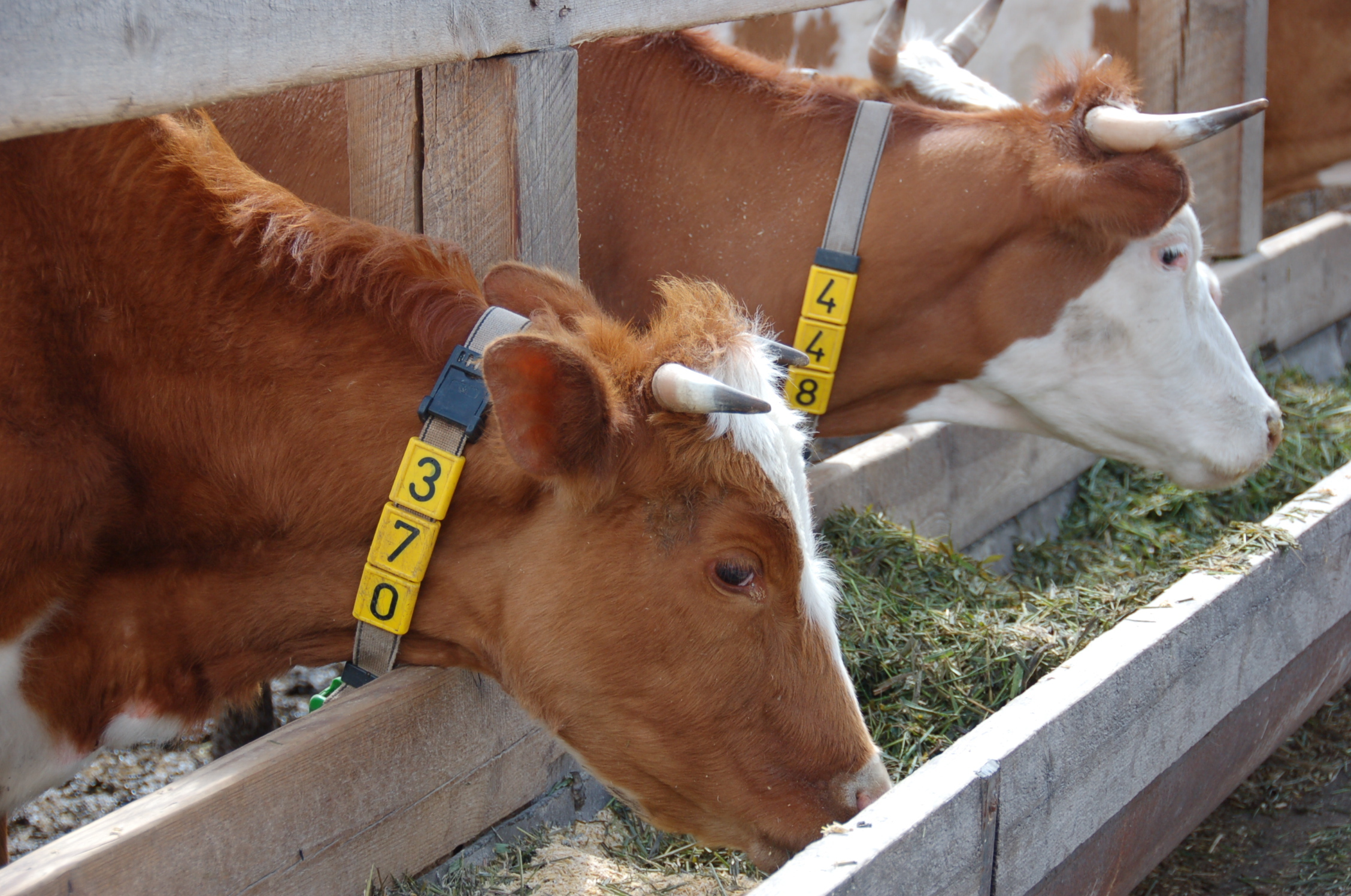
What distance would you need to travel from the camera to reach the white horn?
3863 mm

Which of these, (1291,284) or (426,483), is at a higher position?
(426,483)

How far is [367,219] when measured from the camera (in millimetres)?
2682

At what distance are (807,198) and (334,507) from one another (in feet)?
6.40

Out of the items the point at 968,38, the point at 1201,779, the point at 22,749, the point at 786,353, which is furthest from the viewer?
the point at 968,38

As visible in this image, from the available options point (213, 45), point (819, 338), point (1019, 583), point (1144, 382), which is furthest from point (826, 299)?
point (213, 45)

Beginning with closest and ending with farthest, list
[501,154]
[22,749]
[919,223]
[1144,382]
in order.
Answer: [22,749]
[501,154]
[919,223]
[1144,382]

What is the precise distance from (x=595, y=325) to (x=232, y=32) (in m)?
0.75

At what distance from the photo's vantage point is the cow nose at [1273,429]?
13.1ft

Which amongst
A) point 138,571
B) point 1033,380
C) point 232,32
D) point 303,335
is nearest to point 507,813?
point 138,571

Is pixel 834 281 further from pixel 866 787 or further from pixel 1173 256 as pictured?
pixel 866 787

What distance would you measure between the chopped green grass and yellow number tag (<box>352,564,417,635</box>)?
127cm

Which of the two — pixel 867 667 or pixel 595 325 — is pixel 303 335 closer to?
pixel 595 325

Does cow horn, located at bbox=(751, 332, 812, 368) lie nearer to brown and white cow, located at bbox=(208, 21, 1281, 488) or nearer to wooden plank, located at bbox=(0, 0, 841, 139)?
wooden plank, located at bbox=(0, 0, 841, 139)

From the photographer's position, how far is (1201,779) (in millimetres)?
3010
